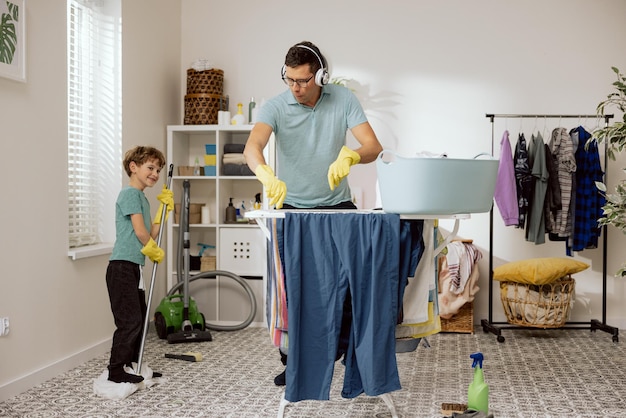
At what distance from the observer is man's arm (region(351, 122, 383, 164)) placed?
2.96m

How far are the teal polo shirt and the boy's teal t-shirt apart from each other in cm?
87

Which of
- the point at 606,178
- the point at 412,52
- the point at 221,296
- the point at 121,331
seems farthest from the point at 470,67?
the point at 121,331

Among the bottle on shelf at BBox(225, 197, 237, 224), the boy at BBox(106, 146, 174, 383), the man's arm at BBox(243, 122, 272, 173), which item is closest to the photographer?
the man's arm at BBox(243, 122, 272, 173)

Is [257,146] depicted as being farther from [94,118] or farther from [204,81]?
[204,81]

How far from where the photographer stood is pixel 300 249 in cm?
252

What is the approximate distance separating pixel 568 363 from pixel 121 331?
7.92 ft

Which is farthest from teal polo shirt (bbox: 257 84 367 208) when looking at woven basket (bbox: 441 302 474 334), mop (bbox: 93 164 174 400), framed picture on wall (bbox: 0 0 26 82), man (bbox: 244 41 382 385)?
woven basket (bbox: 441 302 474 334)

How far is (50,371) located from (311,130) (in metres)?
1.88

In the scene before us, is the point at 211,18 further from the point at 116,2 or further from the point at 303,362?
the point at 303,362

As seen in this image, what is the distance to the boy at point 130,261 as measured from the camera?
11.5ft

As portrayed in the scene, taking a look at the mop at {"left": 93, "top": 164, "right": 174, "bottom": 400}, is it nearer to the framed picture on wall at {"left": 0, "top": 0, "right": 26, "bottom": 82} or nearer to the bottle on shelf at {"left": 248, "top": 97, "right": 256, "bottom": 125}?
the framed picture on wall at {"left": 0, "top": 0, "right": 26, "bottom": 82}

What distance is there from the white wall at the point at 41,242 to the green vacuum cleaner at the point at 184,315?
39 centimetres

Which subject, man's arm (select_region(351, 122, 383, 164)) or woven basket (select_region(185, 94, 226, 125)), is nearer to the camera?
man's arm (select_region(351, 122, 383, 164))

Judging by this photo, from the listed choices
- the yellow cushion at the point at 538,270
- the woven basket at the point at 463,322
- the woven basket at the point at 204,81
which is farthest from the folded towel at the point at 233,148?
the yellow cushion at the point at 538,270
